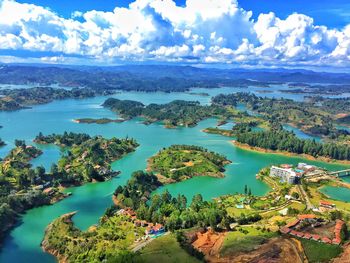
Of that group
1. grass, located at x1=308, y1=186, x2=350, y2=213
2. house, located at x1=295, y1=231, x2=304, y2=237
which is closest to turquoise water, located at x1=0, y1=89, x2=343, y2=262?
grass, located at x1=308, y1=186, x2=350, y2=213

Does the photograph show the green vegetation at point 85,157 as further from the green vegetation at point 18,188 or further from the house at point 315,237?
the house at point 315,237

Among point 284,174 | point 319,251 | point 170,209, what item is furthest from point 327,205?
point 170,209

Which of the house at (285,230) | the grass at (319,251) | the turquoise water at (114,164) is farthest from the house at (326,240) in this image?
the turquoise water at (114,164)

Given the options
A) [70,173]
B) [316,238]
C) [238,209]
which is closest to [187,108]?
[70,173]

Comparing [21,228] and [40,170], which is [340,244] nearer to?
[21,228]

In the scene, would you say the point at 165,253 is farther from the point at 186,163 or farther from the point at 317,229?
the point at 186,163

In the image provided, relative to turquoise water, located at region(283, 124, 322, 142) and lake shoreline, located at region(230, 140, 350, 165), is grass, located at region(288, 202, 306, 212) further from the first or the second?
turquoise water, located at region(283, 124, 322, 142)
